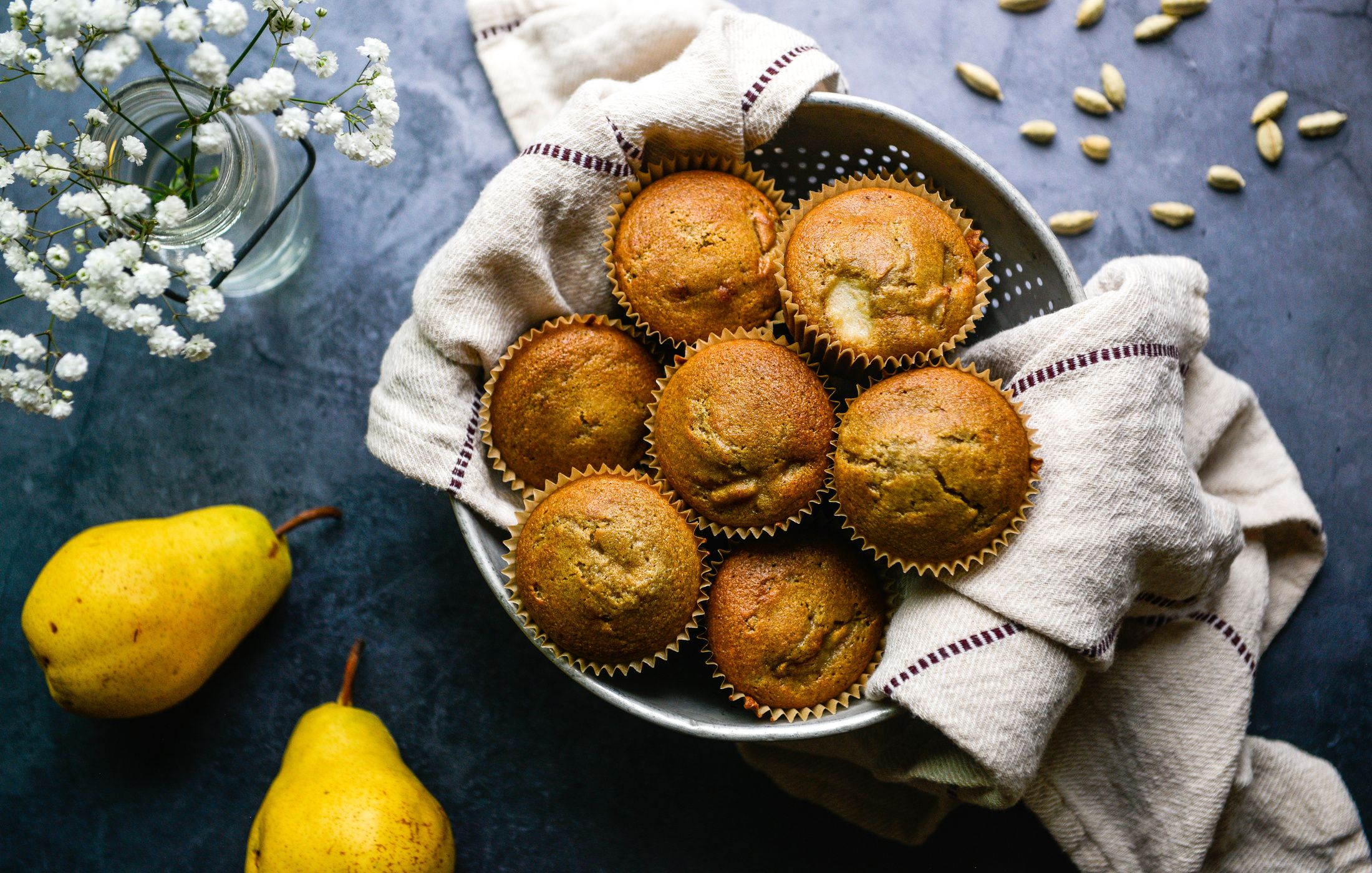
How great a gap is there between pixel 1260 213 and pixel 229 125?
8.07 feet

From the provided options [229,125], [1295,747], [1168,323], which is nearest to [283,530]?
[229,125]

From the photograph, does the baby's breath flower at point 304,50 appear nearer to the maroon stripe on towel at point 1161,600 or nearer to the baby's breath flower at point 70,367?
the baby's breath flower at point 70,367

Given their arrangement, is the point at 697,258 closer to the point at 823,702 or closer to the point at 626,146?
the point at 626,146

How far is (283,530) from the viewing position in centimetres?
218

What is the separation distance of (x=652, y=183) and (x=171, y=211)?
919 mm

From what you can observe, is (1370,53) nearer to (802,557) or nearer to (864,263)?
(864,263)

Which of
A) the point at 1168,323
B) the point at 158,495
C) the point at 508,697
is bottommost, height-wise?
the point at 508,697

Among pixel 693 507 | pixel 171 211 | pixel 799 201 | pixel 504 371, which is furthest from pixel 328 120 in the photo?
pixel 799 201

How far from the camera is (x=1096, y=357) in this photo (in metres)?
1.75

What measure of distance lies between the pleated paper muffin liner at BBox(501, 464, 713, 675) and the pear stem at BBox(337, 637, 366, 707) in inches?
21.3

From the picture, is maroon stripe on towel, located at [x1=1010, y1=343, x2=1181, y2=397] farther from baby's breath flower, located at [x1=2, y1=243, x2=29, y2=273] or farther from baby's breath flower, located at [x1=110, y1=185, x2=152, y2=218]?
baby's breath flower, located at [x1=2, y1=243, x2=29, y2=273]

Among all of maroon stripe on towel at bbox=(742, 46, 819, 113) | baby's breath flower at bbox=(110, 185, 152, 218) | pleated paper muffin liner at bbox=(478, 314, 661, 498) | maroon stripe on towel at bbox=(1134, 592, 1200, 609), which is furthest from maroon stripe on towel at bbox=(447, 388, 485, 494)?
maroon stripe on towel at bbox=(1134, 592, 1200, 609)

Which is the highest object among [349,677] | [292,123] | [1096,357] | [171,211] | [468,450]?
[292,123]

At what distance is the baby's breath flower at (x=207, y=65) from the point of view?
1.27 metres
